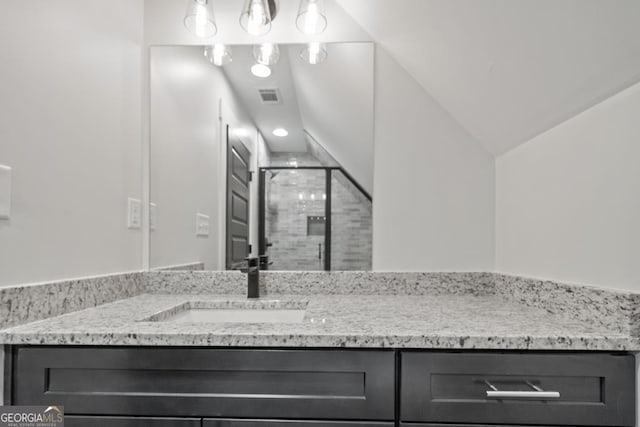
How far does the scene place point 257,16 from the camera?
1.38 metres

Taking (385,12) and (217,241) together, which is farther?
(217,241)

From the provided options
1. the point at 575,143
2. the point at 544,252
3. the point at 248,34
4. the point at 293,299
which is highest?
the point at 248,34

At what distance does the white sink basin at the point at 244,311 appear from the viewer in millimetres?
1278

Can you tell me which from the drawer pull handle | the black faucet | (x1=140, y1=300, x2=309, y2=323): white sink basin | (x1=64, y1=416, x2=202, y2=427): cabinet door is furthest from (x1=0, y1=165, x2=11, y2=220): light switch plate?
the drawer pull handle

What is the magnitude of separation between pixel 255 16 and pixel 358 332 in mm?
1198

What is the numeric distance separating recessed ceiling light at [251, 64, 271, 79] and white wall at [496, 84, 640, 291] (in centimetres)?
98

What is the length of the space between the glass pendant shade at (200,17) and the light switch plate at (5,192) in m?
0.90

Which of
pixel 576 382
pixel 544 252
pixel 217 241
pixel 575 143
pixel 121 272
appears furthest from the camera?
pixel 217 241

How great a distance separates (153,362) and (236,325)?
0.19 m

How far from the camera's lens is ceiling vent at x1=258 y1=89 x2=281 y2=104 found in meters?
1.49

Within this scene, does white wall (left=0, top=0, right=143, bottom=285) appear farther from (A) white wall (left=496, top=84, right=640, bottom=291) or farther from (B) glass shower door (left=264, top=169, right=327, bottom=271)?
(A) white wall (left=496, top=84, right=640, bottom=291)

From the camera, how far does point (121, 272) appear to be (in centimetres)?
130

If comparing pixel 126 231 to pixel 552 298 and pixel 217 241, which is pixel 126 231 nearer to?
pixel 217 241

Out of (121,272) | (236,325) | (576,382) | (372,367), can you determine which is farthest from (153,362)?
(576,382)
